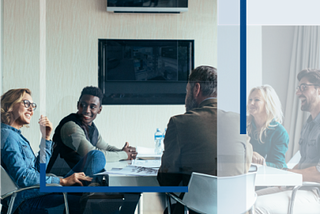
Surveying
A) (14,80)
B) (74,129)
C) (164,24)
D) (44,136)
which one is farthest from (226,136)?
(14,80)

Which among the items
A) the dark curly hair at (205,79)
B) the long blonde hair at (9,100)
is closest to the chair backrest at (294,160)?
the dark curly hair at (205,79)

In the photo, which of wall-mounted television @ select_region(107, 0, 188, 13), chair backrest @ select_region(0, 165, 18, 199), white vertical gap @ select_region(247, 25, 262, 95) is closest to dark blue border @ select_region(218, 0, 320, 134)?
white vertical gap @ select_region(247, 25, 262, 95)

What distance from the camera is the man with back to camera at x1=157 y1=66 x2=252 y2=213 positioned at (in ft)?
4.93

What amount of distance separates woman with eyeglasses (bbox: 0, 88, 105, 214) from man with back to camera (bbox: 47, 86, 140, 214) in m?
0.05

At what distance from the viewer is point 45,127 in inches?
59.9

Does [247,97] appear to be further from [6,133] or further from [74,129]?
[6,133]

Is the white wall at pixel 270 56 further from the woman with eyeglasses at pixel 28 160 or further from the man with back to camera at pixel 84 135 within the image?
the woman with eyeglasses at pixel 28 160

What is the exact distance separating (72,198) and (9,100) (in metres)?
0.71

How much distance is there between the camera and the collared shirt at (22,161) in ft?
4.99

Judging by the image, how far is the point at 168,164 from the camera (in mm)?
1506

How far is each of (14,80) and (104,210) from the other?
0.94 m

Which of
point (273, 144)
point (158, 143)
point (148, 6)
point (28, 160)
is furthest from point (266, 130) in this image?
point (28, 160)

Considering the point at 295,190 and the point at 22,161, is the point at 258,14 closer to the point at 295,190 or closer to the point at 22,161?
the point at 295,190

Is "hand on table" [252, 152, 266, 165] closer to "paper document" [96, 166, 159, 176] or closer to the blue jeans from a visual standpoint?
"paper document" [96, 166, 159, 176]
